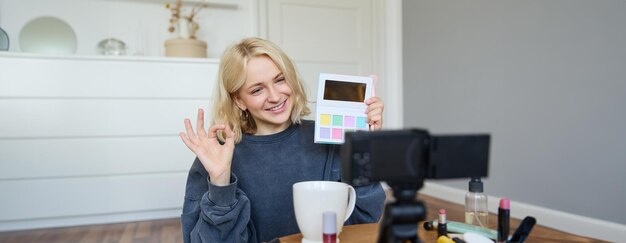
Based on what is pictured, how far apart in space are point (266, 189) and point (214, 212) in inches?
7.4

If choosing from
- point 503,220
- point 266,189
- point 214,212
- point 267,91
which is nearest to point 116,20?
point 267,91

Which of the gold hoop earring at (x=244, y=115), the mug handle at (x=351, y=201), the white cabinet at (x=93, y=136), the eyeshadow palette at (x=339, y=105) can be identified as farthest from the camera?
the white cabinet at (x=93, y=136)

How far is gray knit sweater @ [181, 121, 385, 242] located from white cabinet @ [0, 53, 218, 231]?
1.59 meters

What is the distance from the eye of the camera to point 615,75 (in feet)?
5.35

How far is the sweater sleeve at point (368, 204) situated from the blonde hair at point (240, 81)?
248 mm

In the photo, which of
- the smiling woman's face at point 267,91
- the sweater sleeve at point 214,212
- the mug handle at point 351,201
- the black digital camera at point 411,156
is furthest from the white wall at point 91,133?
the black digital camera at point 411,156

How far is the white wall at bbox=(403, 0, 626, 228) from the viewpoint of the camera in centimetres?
166

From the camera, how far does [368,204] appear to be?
2.31 feet

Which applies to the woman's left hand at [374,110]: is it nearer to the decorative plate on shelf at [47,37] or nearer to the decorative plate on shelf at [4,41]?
the decorative plate on shelf at [47,37]

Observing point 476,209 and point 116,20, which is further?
point 116,20

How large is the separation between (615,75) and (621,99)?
0.10 m

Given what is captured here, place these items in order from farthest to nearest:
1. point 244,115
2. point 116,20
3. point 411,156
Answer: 1. point 116,20
2. point 244,115
3. point 411,156

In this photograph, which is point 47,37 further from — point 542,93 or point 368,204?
point 542,93

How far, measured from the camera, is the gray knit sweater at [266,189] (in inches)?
25.2
